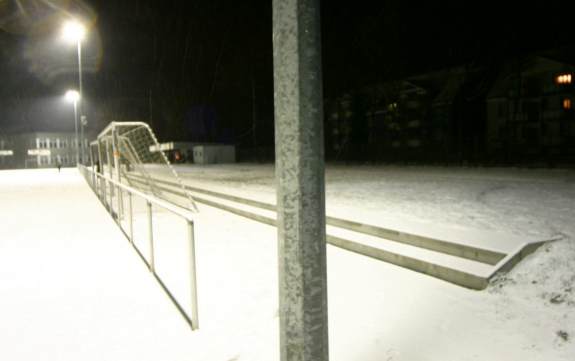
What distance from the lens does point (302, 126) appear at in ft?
5.64

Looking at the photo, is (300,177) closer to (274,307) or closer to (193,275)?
(193,275)

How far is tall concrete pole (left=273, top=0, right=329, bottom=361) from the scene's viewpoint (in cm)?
171

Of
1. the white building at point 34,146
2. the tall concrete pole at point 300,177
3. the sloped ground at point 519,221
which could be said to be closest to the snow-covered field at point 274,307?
the sloped ground at point 519,221

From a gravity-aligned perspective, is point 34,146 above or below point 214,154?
above

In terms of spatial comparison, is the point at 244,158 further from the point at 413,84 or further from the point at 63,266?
the point at 63,266

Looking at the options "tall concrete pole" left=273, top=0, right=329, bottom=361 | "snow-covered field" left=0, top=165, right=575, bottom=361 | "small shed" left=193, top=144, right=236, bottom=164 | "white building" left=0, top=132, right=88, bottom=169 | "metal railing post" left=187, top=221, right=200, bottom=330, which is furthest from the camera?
"white building" left=0, top=132, right=88, bottom=169

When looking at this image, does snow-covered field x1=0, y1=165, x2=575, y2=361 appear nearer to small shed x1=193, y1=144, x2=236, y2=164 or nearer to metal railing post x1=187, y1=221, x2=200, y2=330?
metal railing post x1=187, y1=221, x2=200, y2=330

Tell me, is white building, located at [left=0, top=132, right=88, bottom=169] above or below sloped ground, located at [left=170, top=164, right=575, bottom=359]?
above

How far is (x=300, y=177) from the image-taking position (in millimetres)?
1736

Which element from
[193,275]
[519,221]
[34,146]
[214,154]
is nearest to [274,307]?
[193,275]

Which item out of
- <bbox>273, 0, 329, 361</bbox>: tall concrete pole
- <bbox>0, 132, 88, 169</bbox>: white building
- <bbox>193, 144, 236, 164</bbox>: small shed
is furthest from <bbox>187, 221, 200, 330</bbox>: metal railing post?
<bbox>0, 132, 88, 169</bbox>: white building

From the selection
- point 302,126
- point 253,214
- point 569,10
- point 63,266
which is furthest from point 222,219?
point 569,10

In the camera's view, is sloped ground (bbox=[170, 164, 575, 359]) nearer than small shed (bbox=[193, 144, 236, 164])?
Yes

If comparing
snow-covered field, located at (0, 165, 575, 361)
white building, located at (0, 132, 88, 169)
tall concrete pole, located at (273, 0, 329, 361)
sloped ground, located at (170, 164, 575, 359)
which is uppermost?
white building, located at (0, 132, 88, 169)
